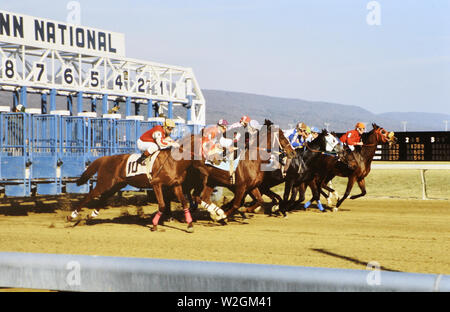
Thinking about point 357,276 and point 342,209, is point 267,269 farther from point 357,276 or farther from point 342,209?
point 342,209

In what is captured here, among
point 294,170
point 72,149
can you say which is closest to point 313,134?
point 294,170

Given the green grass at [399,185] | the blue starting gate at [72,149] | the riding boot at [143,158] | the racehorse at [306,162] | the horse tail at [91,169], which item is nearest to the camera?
the riding boot at [143,158]

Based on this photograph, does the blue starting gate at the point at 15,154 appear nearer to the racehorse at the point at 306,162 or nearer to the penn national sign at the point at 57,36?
the racehorse at the point at 306,162

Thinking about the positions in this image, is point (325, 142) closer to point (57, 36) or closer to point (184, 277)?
point (184, 277)

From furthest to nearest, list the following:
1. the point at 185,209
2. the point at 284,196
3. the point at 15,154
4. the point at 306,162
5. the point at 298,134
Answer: the point at 298,134 → the point at 306,162 → the point at 284,196 → the point at 15,154 → the point at 185,209

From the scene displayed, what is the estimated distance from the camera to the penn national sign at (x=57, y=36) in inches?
922

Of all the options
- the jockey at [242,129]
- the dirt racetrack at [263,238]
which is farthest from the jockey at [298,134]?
the jockey at [242,129]

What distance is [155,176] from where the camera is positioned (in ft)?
34.6

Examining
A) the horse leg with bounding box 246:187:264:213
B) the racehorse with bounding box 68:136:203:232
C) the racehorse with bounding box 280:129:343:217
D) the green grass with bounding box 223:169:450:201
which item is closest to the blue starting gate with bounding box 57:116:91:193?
the racehorse with bounding box 68:136:203:232

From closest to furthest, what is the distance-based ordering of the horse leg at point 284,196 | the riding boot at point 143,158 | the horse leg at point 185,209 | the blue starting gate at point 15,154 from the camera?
1. the horse leg at point 185,209
2. the riding boot at point 143,158
3. the blue starting gate at point 15,154
4. the horse leg at point 284,196

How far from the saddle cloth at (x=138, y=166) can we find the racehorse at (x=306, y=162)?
10.3 ft

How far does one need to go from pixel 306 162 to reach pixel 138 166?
369cm
